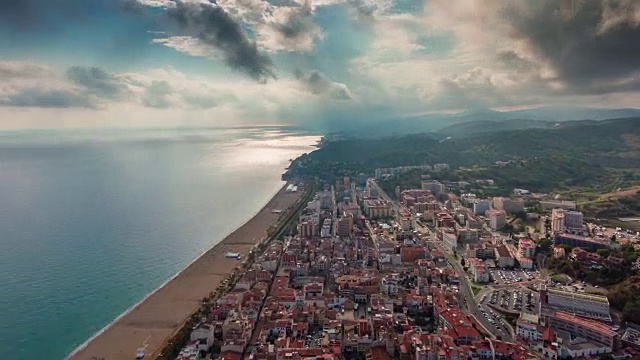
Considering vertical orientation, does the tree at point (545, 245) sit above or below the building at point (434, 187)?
below

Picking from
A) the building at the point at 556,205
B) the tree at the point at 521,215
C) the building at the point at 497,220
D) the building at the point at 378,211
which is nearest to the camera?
the building at the point at 497,220

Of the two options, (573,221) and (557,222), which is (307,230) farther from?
(573,221)

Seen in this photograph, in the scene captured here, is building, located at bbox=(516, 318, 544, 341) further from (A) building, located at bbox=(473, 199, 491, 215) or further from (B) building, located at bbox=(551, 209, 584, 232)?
(A) building, located at bbox=(473, 199, 491, 215)

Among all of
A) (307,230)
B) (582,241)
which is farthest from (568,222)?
(307,230)

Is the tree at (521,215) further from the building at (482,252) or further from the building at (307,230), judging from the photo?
the building at (307,230)

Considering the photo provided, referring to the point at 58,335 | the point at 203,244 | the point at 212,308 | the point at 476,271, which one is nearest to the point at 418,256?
the point at 476,271

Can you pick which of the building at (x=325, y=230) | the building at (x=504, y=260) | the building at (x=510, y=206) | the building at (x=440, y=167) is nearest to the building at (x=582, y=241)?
the building at (x=504, y=260)

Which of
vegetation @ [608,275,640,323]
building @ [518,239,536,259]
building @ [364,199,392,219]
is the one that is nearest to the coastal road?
building @ [518,239,536,259]
